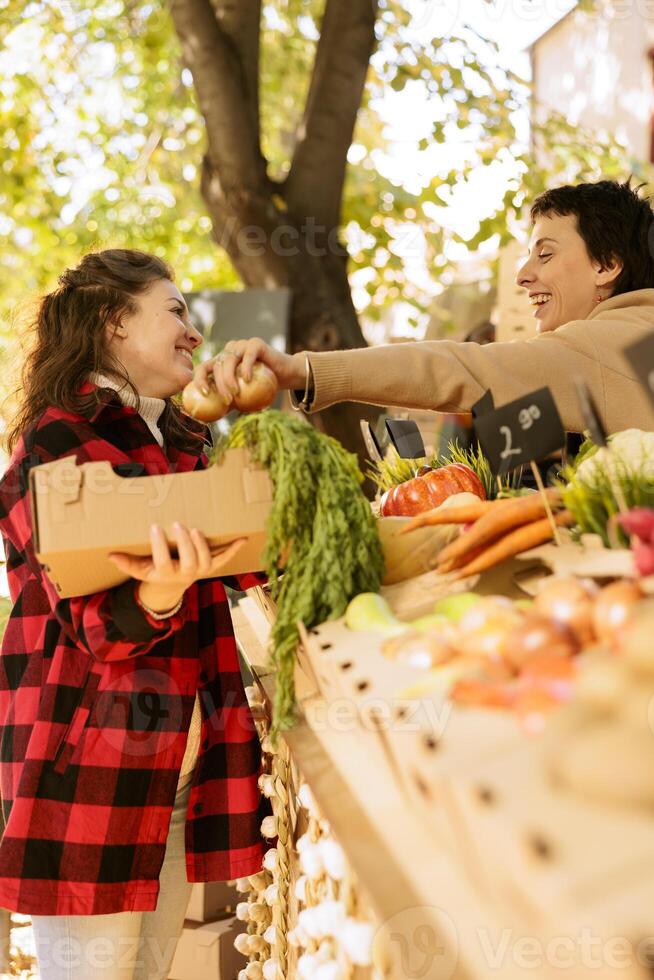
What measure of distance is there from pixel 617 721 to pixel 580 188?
170cm

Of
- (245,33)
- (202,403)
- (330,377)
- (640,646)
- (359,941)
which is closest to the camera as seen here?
(640,646)

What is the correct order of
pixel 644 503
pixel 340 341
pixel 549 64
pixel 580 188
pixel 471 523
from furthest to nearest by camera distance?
1. pixel 549 64
2. pixel 340 341
3. pixel 580 188
4. pixel 471 523
5. pixel 644 503

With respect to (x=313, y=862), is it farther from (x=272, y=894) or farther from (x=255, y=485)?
(x=255, y=485)

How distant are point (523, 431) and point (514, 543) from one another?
15cm

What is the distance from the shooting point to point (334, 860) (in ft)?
4.02

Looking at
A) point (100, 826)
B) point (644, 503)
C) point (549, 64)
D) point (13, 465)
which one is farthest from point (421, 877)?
point (549, 64)

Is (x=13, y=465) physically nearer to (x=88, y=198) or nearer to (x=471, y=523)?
(x=471, y=523)

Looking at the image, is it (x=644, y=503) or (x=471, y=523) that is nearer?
(x=644, y=503)

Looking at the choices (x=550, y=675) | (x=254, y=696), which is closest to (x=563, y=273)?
(x=254, y=696)

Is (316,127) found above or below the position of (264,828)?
above

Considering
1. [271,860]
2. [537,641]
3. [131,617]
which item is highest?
[131,617]

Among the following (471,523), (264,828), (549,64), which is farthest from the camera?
(549,64)

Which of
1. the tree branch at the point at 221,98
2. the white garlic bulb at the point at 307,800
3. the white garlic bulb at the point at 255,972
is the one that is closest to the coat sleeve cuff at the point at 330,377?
the white garlic bulb at the point at 307,800

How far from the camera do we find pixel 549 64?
10.2 metres
